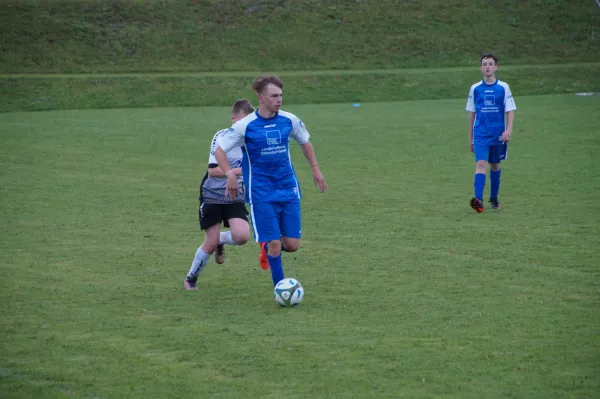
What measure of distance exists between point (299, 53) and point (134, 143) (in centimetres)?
2406

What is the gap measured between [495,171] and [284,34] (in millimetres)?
34733

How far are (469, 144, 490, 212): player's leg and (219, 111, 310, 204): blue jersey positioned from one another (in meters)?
5.03

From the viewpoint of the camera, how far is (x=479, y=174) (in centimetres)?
1277

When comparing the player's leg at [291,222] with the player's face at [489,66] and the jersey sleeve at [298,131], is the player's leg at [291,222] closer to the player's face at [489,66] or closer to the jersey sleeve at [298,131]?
the jersey sleeve at [298,131]

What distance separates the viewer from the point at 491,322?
7.08m

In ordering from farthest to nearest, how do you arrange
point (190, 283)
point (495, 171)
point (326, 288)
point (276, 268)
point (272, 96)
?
point (495, 171)
point (190, 283)
point (326, 288)
point (276, 268)
point (272, 96)

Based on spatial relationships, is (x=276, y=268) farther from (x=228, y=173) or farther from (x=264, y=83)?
(x=264, y=83)

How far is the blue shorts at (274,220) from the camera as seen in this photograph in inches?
314

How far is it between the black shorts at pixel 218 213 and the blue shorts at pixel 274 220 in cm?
76

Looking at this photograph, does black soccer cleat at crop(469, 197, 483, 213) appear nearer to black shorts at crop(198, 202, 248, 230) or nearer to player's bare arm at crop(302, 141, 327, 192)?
black shorts at crop(198, 202, 248, 230)

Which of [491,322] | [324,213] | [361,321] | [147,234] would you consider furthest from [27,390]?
[324,213]

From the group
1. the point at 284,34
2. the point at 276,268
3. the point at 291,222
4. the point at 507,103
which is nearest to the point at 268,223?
the point at 291,222

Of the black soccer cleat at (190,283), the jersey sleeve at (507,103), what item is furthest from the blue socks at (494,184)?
the black soccer cleat at (190,283)

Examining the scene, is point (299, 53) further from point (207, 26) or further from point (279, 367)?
point (279, 367)
